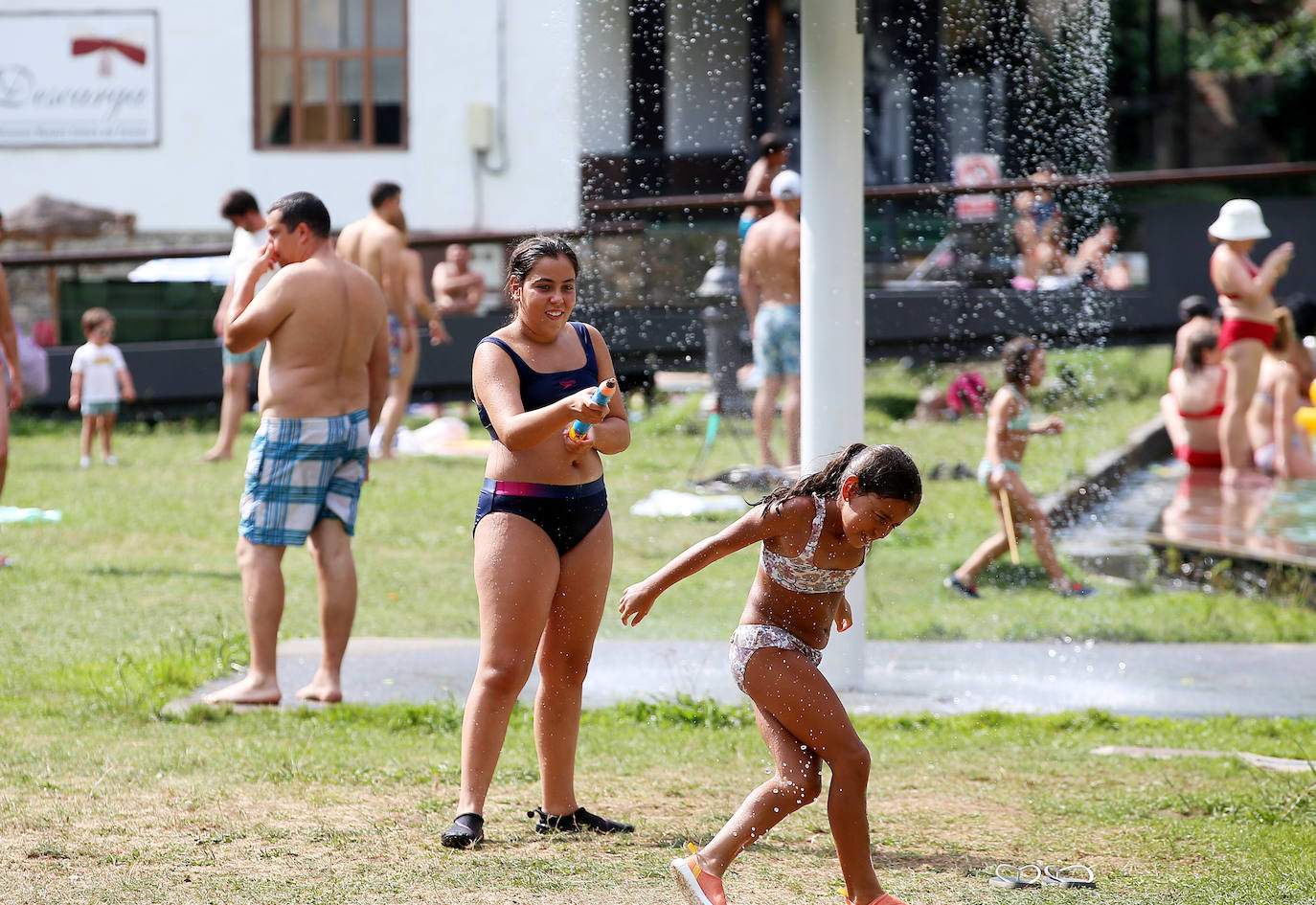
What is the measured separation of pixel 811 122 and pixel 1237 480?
602 cm

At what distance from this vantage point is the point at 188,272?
1392 centimetres

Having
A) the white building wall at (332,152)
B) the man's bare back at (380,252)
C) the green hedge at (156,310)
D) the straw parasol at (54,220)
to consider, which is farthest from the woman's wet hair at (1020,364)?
the straw parasol at (54,220)

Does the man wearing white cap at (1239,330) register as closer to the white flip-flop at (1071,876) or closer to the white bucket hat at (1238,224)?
the white bucket hat at (1238,224)

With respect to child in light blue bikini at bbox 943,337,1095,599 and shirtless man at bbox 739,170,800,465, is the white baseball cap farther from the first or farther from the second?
child in light blue bikini at bbox 943,337,1095,599

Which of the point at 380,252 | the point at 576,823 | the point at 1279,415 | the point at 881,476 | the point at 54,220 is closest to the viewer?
the point at 881,476

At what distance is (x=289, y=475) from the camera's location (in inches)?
219

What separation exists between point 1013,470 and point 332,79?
52.2 ft

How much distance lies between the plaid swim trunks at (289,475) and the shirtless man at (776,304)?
3696 mm

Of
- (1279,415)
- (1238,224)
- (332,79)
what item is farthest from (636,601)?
(332,79)

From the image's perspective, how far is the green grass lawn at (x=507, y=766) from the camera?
386 cm

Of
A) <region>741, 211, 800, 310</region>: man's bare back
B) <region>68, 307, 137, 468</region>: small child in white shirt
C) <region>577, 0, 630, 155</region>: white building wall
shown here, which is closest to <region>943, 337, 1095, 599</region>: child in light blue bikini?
<region>741, 211, 800, 310</region>: man's bare back

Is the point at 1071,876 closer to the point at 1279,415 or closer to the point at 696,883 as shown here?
the point at 696,883

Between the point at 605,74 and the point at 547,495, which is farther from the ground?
the point at 605,74

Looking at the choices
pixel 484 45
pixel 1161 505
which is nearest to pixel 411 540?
pixel 1161 505
